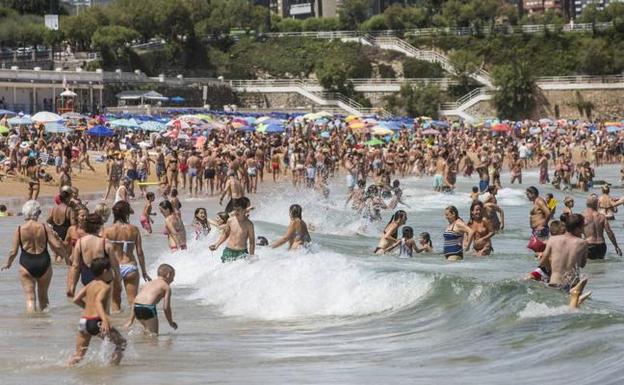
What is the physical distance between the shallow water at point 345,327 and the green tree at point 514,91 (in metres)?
56.0

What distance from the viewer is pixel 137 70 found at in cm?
7319

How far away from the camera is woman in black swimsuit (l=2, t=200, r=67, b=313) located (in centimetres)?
1195

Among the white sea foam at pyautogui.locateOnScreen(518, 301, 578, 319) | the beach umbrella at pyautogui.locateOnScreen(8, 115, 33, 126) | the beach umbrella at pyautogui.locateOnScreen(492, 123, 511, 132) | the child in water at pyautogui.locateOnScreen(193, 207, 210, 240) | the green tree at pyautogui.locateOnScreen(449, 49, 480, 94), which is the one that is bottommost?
the white sea foam at pyautogui.locateOnScreen(518, 301, 578, 319)

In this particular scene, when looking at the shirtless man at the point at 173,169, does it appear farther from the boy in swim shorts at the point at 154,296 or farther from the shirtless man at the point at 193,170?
the boy in swim shorts at the point at 154,296

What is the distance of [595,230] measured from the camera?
16547 mm

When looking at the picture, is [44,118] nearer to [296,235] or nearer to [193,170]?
[193,170]

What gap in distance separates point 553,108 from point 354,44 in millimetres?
13604

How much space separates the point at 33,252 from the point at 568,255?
4.81m

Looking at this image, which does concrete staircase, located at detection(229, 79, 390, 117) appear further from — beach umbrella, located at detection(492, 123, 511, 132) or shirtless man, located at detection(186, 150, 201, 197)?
shirtless man, located at detection(186, 150, 201, 197)

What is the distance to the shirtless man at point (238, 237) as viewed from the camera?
13758mm

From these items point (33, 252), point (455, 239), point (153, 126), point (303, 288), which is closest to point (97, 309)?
point (33, 252)

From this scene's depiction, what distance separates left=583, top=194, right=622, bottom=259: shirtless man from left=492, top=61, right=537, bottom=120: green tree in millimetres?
56548

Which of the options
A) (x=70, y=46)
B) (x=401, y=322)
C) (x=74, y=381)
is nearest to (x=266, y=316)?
(x=401, y=322)

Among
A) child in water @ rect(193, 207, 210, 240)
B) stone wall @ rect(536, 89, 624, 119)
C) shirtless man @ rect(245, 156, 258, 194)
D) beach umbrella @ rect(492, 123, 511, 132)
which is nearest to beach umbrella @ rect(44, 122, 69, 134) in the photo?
shirtless man @ rect(245, 156, 258, 194)
